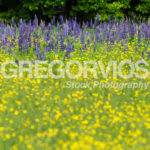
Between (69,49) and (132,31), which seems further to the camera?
(132,31)

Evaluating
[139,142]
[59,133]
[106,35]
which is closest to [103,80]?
[59,133]

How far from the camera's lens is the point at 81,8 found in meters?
14.3

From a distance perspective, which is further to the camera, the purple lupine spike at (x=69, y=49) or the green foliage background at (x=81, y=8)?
the green foliage background at (x=81, y=8)

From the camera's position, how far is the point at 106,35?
10.2 metres

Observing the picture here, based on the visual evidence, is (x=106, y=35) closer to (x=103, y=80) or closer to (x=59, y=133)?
(x=103, y=80)

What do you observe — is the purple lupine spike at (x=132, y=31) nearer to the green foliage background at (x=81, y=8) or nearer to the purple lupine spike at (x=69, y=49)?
the purple lupine spike at (x=69, y=49)

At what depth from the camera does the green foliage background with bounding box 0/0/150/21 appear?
1397cm

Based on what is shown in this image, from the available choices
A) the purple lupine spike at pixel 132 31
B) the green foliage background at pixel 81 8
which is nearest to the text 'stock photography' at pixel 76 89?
the purple lupine spike at pixel 132 31

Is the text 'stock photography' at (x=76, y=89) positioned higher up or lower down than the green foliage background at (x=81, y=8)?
lower down

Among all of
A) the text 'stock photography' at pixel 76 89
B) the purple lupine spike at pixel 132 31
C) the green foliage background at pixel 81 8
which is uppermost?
the green foliage background at pixel 81 8

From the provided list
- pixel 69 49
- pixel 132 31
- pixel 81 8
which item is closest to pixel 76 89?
pixel 69 49

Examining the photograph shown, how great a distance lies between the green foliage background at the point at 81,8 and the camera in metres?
14.0

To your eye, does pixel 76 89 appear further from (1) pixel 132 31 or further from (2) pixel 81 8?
(2) pixel 81 8

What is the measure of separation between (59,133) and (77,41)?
17.5 feet
